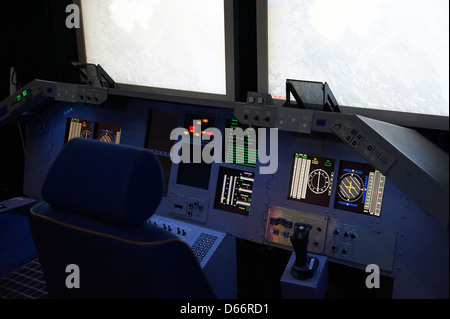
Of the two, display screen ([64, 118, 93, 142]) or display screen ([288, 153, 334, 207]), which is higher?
display screen ([64, 118, 93, 142])

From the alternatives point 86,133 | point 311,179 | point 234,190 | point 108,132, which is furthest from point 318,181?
point 86,133

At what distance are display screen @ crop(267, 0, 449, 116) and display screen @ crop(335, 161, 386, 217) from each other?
0.97 feet

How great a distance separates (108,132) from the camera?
99.3 inches

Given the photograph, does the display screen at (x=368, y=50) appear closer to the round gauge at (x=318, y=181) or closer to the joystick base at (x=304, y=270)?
the round gauge at (x=318, y=181)

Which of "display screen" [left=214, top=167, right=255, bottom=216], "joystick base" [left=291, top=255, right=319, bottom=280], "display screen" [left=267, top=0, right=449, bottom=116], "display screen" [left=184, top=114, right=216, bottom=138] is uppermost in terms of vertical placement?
"display screen" [left=267, top=0, right=449, bottom=116]

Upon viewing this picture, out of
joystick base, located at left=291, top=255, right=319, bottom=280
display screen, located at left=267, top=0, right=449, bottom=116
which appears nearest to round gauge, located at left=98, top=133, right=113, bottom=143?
display screen, located at left=267, top=0, right=449, bottom=116

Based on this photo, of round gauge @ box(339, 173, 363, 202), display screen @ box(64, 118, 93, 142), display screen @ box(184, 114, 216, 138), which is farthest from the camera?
display screen @ box(64, 118, 93, 142)

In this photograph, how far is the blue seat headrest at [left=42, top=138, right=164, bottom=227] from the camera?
3.64ft

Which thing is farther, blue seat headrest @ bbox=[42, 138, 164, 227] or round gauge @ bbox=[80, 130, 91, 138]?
round gauge @ bbox=[80, 130, 91, 138]

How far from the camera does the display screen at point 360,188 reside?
1853 mm

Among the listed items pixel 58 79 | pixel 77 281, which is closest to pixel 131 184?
pixel 77 281

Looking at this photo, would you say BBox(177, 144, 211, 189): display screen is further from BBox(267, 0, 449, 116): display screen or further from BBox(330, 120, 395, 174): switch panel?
BBox(330, 120, 395, 174): switch panel

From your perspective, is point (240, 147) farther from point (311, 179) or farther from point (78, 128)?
point (78, 128)
